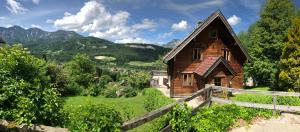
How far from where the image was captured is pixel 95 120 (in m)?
7.08

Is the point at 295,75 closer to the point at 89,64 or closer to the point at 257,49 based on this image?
the point at 257,49

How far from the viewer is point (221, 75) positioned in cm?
3183

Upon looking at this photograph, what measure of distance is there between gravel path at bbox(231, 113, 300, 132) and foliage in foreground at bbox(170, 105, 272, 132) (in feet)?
1.43

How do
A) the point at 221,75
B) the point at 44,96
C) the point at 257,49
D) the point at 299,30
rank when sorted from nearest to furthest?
the point at 44,96
the point at 221,75
the point at 299,30
the point at 257,49

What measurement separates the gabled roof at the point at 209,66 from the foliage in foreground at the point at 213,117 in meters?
15.7

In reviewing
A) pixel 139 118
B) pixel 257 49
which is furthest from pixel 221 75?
pixel 139 118

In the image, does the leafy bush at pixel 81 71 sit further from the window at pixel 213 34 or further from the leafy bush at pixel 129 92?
the window at pixel 213 34

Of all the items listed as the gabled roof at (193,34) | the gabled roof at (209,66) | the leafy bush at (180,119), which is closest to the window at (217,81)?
the gabled roof at (209,66)

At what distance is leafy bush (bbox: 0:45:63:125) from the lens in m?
8.02

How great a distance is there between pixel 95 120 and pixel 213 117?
21.5ft

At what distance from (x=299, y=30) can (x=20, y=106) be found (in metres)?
33.6

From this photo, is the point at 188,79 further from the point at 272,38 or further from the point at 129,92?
the point at 272,38

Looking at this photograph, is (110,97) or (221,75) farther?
(110,97)

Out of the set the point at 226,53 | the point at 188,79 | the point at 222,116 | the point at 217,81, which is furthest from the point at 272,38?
the point at 222,116
